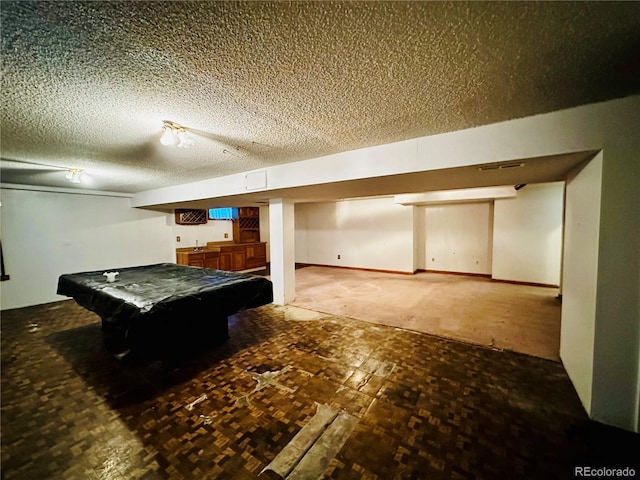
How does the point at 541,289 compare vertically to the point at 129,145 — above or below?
below

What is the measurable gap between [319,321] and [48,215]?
5478 mm

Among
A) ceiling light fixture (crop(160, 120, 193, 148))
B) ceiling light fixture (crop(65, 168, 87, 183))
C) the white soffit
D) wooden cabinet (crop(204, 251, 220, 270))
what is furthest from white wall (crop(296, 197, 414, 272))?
ceiling light fixture (crop(65, 168, 87, 183))

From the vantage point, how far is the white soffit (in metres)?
5.20

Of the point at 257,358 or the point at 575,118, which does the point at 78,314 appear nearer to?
the point at 257,358

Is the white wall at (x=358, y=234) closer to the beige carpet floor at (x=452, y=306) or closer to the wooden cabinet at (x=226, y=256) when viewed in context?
the beige carpet floor at (x=452, y=306)

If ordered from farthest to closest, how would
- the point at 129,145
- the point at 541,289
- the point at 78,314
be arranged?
the point at 541,289, the point at 78,314, the point at 129,145

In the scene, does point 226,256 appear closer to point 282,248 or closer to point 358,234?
point 282,248

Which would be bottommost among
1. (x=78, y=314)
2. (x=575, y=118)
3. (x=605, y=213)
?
(x=78, y=314)

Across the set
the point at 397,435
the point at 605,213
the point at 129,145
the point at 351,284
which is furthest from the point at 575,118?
the point at 351,284

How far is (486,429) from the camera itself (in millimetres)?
1568

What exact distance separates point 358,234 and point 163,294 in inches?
239

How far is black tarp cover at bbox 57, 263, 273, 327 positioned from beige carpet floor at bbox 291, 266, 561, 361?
1590 millimetres

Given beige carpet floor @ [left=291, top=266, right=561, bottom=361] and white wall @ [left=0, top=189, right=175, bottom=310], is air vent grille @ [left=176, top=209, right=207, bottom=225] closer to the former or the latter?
white wall @ [left=0, top=189, right=175, bottom=310]

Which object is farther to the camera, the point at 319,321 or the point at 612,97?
the point at 319,321
